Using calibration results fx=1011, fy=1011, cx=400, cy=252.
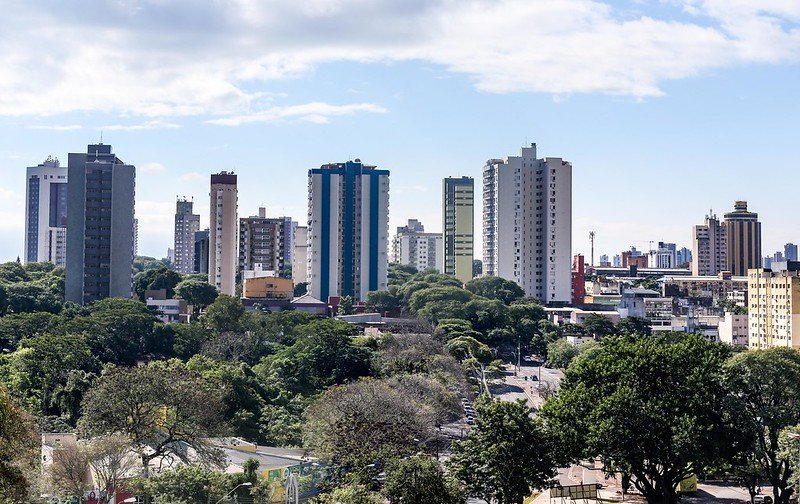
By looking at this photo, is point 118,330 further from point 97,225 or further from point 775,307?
point 775,307

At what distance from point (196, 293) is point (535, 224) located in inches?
1512

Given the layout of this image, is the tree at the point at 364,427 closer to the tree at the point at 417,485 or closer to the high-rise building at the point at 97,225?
the tree at the point at 417,485

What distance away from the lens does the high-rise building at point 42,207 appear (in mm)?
154625

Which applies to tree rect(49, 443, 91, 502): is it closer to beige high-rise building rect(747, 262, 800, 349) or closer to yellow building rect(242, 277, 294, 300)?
beige high-rise building rect(747, 262, 800, 349)

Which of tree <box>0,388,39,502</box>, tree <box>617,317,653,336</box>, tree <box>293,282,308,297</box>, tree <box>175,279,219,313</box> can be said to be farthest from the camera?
tree <box>293,282,308,297</box>

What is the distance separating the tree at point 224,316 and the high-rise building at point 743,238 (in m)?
114

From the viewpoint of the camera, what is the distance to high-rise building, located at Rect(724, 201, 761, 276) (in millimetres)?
163000

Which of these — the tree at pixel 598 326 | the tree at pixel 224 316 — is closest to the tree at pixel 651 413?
the tree at pixel 224 316

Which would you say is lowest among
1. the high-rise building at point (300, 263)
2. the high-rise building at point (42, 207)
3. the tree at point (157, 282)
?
the tree at point (157, 282)

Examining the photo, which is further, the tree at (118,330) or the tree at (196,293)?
the tree at (196,293)

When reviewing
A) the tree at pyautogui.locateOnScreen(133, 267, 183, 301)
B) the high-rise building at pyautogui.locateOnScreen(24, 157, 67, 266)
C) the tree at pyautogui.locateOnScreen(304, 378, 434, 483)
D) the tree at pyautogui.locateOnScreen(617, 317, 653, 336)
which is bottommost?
the tree at pyautogui.locateOnScreen(304, 378, 434, 483)

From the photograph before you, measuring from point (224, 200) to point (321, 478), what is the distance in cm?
7204

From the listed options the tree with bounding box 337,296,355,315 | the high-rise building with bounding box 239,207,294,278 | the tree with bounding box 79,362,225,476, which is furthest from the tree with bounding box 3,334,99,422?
the high-rise building with bounding box 239,207,294,278

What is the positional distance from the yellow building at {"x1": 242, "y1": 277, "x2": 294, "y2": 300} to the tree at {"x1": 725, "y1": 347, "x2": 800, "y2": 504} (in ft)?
225
